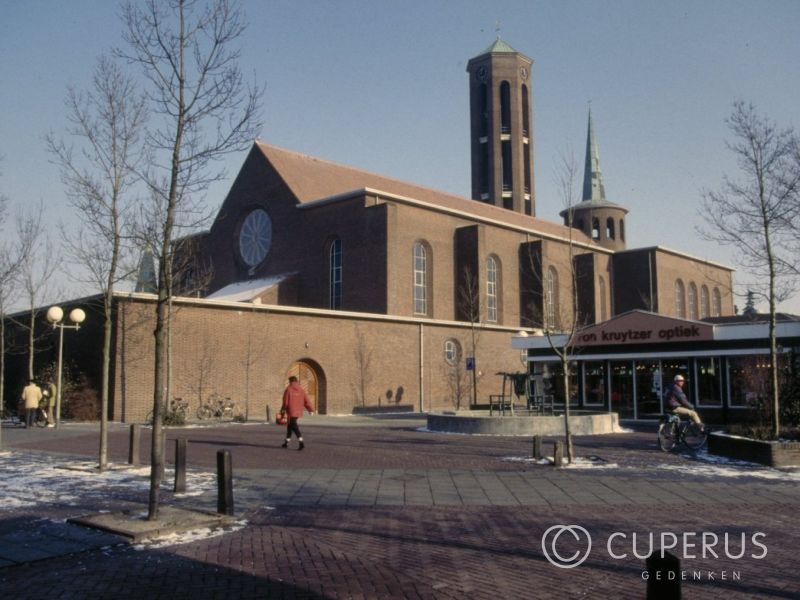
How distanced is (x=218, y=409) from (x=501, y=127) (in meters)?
42.0

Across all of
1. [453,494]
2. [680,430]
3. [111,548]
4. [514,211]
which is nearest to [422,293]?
[514,211]

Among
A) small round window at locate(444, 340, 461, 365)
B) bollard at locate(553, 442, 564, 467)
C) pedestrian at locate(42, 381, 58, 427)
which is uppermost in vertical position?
small round window at locate(444, 340, 461, 365)

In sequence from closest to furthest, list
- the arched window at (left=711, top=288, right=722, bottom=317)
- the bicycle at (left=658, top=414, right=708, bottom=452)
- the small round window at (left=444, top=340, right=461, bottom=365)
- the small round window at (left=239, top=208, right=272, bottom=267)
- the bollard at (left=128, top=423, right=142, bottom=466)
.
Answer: the bollard at (left=128, top=423, right=142, bottom=466) → the bicycle at (left=658, top=414, right=708, bottom=452) → the small round window at (left=444, top=340, right=461, bottom=365) → the small round window at (left=239, top=208, right=272, bottom=267) → the arched window at (left=711, top=288, right=722, bottom=317)

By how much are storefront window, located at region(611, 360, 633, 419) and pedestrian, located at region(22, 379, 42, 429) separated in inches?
795

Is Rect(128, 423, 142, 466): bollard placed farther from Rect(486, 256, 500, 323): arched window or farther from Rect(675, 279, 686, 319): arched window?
Rect(675, 279, 686, 319): arched window

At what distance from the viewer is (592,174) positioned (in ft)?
234

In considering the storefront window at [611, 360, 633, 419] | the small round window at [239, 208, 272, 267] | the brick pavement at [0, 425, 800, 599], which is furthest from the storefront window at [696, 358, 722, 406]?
the small round window at [239, 208, 272, 267]

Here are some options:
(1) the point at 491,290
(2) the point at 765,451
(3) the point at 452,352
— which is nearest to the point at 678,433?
(2) the point at 765,451

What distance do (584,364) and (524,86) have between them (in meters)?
41.7

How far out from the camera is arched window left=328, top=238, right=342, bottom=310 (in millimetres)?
42719

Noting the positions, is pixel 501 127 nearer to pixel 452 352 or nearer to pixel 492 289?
pixel 492 289

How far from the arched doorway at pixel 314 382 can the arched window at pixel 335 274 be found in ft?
30.5

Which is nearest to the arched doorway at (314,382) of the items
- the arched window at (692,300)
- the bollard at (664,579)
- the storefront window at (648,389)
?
the storefront window at (648,389)
